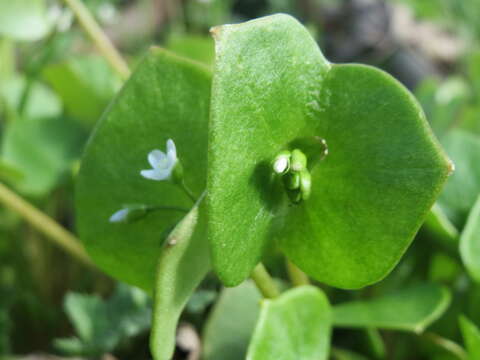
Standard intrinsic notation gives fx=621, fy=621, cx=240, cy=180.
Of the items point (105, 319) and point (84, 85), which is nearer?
point (105, 319)

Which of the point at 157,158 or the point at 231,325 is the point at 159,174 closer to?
the point at 157,158

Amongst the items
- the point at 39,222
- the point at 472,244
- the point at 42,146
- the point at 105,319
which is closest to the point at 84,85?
the point at 42,146

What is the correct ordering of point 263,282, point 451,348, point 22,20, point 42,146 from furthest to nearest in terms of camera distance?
point 42,146, point 22,20, point 451,348, point 263,282

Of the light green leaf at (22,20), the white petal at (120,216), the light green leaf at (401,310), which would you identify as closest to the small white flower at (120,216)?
the white petal at (120,216)

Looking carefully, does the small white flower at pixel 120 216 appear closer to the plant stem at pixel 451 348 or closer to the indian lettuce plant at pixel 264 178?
the indian lettuce plant at pixel 264 178

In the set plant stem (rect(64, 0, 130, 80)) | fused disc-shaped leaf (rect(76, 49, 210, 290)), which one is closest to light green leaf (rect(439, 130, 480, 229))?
fused disc-shaped leaf (rect(76, 49, 210, 290))

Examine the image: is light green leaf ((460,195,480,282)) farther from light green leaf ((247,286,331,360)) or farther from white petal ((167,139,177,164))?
white petal ((167,139,177,164))

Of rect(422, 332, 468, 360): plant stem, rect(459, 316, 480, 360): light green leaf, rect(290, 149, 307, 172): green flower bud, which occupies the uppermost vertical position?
rect(290, 149, 307, 172): green flower bud

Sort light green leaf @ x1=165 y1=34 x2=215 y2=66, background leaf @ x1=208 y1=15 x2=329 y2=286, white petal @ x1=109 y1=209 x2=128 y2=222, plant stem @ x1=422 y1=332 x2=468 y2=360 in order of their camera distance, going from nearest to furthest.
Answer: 1. background leaf @ x1=208 y1=15 x2=329 y2=286
2. white petal @ x1=109 y1=209 x2=128 y2=222
3. plant stem @ x1=422 y1=332 x2=468 y2=360
4. light green leaf @ x1=165 y1=34 x2=215 y2=66
